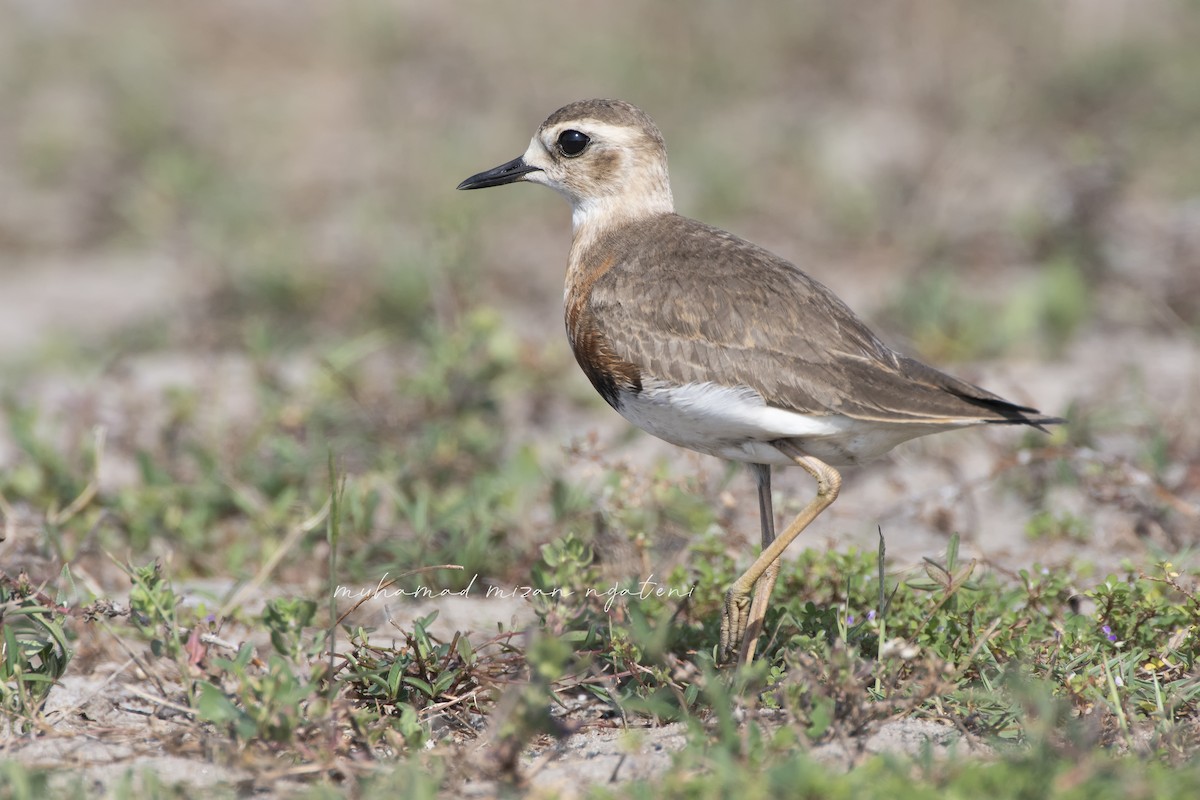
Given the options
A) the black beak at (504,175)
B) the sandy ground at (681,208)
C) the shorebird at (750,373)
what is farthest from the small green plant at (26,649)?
the black beak at (504,175)

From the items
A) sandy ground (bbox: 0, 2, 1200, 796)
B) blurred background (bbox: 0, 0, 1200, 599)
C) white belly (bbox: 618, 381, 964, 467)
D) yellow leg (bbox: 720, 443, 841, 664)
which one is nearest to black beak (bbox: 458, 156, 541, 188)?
blurred background (bbox: 0, 0, 1200, 599)

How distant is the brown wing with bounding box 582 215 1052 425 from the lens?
384cm

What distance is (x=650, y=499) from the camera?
4.86 m

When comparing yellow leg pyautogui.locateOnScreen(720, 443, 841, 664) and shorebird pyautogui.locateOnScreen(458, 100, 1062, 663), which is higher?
shorebird pyautogui.locateOnScreen(458, 100, 1062, 663)

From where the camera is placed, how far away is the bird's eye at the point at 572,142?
4797 millimetres

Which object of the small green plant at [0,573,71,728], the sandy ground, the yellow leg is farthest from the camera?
the sandy ground

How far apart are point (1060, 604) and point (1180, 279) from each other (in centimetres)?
354

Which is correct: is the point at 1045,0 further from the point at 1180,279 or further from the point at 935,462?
the point at 935,462

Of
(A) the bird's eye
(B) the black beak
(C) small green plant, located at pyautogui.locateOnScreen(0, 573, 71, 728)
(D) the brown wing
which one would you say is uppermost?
(A) the bird's eye

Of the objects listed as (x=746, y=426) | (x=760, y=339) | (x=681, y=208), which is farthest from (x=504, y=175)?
(x=681, y=208)

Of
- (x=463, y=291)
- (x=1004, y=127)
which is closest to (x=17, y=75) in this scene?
(x=463, y=291)

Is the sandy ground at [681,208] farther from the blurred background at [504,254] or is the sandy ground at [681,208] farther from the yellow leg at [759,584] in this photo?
the yellow leg at [759,584]

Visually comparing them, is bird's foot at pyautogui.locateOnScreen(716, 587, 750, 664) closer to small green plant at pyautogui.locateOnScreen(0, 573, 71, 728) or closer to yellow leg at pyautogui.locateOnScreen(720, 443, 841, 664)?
yellow leg at pyautogui.locateOnScreen(720, 443, 841, 664)

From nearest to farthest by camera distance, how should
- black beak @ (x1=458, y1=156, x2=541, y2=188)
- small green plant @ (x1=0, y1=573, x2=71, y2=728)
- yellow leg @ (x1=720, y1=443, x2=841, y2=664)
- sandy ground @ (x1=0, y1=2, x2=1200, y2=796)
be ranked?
small green plant @ (x1=0, y1=573, x2=71, y2=728)
yellow leg @ (x1=720, y1=443, x2=841, y2=664)
sandy ground @ (x1=0, y1=2, x2=1200, y2=796)
black beak @ (x1=458, y1=156, x2=541, y2=188)
